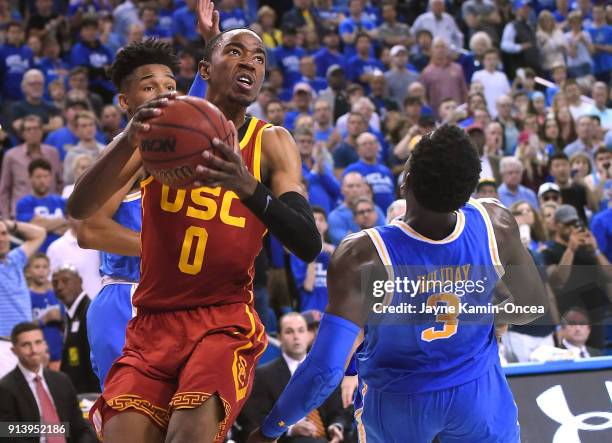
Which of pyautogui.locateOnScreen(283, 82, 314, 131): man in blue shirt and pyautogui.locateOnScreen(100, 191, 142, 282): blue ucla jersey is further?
pyautogui.locateOnScreen(283, 82, 314, 131): man in blue shirt

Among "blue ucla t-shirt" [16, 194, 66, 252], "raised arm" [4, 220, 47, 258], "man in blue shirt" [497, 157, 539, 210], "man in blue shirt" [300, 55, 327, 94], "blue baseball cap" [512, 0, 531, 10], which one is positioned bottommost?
"raised arm" [4, 220, 47, 258]

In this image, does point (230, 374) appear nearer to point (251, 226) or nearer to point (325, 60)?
point (251, 226)

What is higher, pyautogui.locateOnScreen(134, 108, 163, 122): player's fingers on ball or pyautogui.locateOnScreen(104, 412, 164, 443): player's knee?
pyautogui.locateOnScreen(134, 108, 163, 122): player's fingers on ball

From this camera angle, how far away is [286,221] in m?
3.56

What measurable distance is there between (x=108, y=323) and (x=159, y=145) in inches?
70.1

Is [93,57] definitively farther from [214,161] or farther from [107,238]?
[214,161]

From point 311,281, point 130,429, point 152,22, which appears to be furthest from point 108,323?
point 152,22

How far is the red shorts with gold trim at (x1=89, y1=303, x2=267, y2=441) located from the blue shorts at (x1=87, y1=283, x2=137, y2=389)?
93 centimetres

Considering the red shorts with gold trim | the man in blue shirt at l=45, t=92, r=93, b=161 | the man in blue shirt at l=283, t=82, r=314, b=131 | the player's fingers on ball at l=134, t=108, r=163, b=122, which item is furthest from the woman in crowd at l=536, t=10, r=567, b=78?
the player's fingers on ball at l=134, t=108, r=163, b=122

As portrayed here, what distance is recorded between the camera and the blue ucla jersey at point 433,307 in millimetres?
3910

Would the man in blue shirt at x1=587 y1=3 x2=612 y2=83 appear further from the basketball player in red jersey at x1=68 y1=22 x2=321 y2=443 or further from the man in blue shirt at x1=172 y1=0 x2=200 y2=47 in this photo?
the basketball player in red jersey at x1=68 y1=22 x2=321 y2=443

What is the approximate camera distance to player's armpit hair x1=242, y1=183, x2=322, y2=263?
3.49 m

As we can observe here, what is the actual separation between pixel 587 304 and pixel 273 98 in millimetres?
4894

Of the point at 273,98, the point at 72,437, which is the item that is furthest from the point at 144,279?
the point at 273,98
